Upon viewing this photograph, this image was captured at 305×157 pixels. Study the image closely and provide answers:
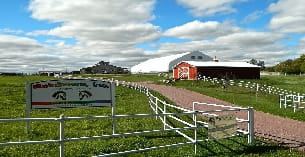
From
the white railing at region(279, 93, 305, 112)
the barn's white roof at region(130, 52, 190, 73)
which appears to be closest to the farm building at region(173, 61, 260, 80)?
the white railing at region(279, 93, 305, 112)

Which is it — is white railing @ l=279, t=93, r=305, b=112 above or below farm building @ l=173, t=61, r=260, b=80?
below

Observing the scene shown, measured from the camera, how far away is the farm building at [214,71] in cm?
6134

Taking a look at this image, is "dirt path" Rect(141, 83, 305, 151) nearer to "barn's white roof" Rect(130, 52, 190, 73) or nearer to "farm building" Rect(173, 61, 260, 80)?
"farm building" Rect(173, 61, 260, 80)

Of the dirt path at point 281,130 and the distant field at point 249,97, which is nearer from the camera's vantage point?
the dirt path at point 281,130

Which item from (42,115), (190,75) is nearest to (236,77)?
(190,75)

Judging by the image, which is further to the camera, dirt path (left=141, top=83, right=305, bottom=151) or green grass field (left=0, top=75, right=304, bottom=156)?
dirt path (left=141, top=83, right=305, bottom=151)

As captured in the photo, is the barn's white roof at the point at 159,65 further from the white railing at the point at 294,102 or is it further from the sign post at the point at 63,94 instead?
the sign post at the point at 63,94

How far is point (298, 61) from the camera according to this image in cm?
13275

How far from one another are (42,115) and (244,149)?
11.5 m

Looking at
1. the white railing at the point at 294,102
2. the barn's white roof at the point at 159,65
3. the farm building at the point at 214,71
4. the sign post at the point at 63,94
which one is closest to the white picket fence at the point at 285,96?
the white railing at the point at 294,102

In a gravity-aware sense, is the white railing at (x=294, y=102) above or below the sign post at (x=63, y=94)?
below

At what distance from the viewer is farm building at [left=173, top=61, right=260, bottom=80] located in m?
61.3

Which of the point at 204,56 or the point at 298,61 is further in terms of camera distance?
the point at 298,61

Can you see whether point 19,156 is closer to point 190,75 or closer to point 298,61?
point 190,75
